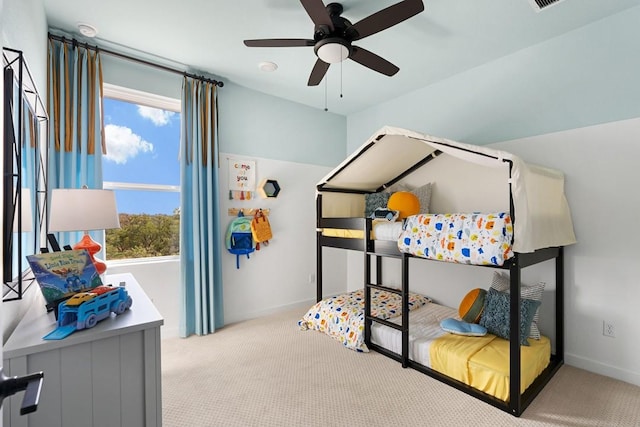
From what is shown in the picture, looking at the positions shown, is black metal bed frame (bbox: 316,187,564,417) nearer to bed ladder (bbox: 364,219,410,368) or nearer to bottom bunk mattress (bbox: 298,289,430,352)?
bed ladder (bbox: 364,219,410,368)

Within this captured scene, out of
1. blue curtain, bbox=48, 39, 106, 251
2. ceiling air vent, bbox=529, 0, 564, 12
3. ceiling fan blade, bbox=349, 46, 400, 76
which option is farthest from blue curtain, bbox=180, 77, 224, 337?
ceiling air vent, bbox=529, 0, 564, 12

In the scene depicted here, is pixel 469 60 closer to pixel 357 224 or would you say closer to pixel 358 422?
pixel 357 224

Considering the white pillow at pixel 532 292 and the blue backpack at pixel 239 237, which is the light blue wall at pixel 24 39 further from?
the white pillow at pixel 532 292

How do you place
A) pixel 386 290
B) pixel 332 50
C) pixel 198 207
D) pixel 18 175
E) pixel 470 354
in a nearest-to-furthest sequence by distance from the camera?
pixel 18 175
pixel 332 50
pixel 470 354
pixel 386 290
pixel 198 207

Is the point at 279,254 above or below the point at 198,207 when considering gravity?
below

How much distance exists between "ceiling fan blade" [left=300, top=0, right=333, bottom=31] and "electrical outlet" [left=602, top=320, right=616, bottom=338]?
2.93 m

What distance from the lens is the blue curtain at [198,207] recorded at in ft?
10.1

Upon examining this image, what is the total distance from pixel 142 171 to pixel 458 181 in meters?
3.15

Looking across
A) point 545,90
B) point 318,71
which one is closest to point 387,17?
point 318,71

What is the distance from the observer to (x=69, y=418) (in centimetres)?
111

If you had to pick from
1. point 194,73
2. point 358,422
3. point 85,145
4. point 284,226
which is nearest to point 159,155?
point 85,145

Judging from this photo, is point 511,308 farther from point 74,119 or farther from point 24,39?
point 74,119

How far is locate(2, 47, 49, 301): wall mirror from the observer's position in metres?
1.09

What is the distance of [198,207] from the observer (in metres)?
3.10
